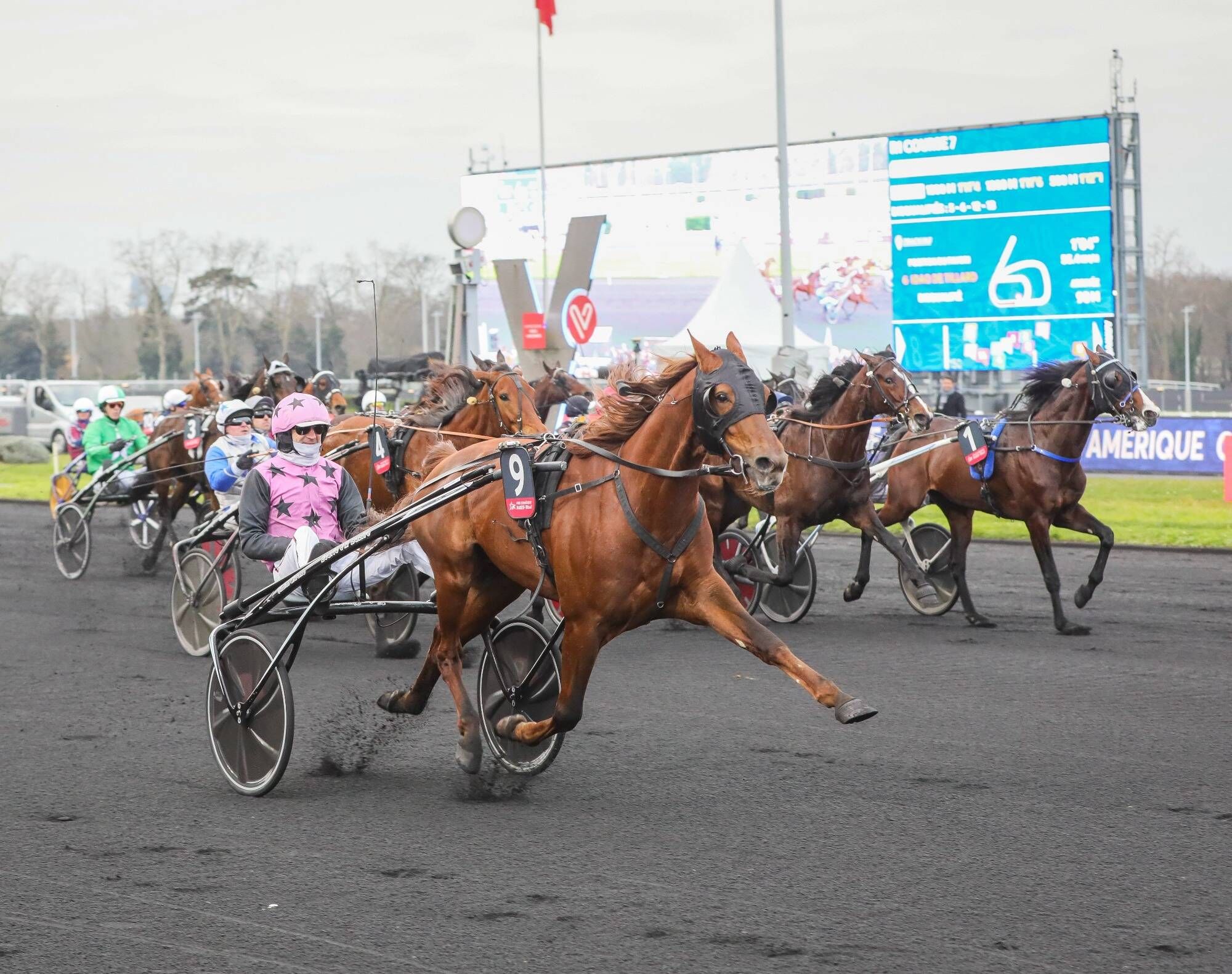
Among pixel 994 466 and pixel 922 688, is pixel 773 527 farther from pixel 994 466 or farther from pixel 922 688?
pixel 922 688

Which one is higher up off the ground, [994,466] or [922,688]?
[994,466]

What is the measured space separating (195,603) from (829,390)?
4476 millimetres

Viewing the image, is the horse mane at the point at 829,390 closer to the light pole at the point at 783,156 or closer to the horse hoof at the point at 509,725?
the horse hoof at the point at 509,725

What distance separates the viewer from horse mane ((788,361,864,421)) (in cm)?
1045

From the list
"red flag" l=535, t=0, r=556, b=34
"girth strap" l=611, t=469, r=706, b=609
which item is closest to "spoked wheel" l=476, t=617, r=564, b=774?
"girth strap" l=611, t=469, r=706, b=609

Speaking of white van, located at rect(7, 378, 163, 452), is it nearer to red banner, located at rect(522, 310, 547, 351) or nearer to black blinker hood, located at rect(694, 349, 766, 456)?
red banner, located at rect(522, 310, 547, 351)

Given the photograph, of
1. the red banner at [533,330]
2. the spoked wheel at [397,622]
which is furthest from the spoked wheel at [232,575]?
the red banner at [533,330]

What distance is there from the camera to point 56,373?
80.1 meters

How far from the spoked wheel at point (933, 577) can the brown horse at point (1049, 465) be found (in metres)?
0.28

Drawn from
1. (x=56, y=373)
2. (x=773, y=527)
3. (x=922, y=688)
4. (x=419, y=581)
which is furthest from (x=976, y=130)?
(x=56, y=373)

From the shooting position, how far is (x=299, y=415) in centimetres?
731

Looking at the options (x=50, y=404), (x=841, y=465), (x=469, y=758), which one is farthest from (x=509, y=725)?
(x=50, y=404)

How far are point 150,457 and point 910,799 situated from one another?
9790 mm

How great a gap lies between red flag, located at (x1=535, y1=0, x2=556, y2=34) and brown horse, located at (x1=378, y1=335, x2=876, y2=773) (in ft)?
81.3
